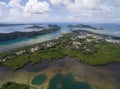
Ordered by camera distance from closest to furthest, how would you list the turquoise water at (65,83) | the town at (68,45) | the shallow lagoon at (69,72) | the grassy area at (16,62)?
the turquoise water at (65,83)
the shallow lagoon at (69,72)
the grassy area at (16,62)
the town at (68,45)

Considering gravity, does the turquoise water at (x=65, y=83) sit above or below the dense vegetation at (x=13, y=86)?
below

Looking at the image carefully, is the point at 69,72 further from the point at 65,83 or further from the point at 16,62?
the point at 16,62

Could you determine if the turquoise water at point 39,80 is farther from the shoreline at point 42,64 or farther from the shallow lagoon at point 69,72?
the shoreline at point 42,64

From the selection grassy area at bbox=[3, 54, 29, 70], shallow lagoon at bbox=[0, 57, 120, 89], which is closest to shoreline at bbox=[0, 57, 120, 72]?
shallow lagoon at bbox=[0, 57, 120, 89]

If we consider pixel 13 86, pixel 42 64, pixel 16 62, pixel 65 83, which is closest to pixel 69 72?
pixel 65 83

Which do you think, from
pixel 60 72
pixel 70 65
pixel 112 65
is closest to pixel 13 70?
pixel 60 72

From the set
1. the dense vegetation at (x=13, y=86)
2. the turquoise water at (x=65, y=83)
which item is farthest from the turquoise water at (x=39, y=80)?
the dense vegetation at (x=13, y=86)

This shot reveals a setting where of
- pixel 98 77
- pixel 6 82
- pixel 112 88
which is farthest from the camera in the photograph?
pixel 98 77

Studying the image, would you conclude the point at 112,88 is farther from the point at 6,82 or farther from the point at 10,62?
the point at 10,62

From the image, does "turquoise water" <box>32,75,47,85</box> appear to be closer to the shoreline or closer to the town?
the shoreline
